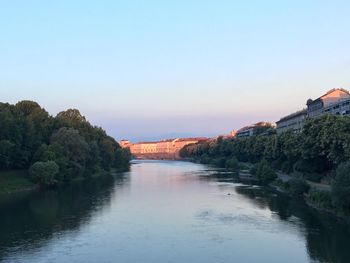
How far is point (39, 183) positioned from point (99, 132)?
136ft

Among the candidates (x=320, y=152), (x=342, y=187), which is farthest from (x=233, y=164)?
(x=342, y=187)

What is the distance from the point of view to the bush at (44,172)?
51438 millimetres

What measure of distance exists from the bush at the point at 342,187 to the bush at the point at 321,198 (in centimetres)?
406

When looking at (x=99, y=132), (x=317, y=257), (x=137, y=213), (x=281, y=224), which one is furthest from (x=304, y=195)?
(x=99, y=132)

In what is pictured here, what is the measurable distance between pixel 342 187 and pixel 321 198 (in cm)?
714

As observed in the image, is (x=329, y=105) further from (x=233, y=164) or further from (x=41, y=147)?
(x=41, y=147)

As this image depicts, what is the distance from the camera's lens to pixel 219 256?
23.1 m

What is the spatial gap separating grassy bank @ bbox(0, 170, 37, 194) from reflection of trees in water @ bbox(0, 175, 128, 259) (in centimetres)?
250

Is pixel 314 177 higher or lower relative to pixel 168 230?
higher

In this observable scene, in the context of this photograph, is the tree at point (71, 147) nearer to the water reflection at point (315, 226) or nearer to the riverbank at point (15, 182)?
the riverbank at point (15, 182)

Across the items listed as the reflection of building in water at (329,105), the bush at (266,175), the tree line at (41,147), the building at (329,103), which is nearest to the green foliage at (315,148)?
the bush at (266,175)

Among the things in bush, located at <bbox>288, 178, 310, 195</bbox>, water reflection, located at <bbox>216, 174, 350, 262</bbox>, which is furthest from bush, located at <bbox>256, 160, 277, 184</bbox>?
bush, located at <bbox>288, 178, 310, 195</bbox>

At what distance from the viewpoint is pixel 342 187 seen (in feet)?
95.2

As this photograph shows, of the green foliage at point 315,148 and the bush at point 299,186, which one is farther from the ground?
the green foliage at point 315,148
